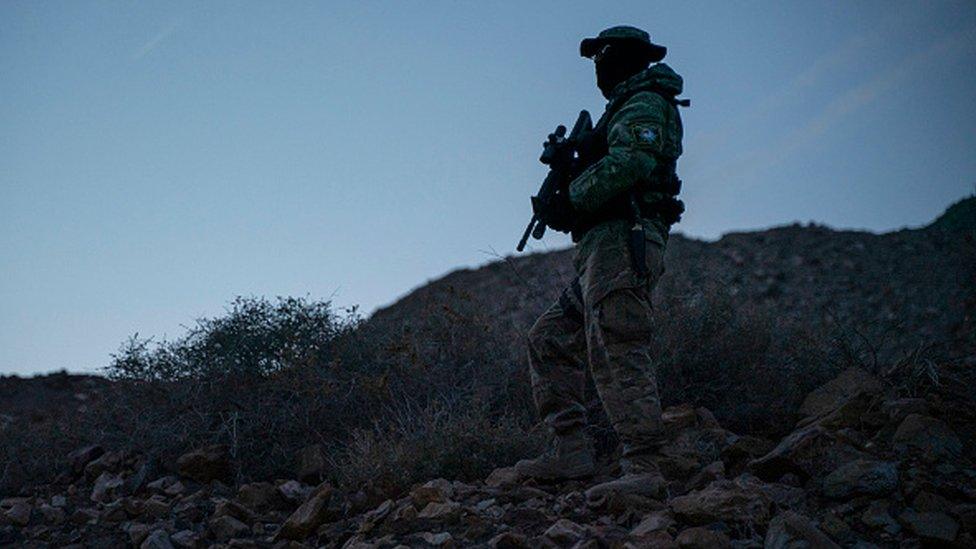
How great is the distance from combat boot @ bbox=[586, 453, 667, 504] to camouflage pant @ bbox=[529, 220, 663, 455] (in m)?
0.10

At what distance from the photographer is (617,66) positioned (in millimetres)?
4297

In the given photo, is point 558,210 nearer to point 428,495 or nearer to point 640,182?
A: point 640,182

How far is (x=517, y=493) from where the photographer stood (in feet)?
12.6

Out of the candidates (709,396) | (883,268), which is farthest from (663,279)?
(883,268)

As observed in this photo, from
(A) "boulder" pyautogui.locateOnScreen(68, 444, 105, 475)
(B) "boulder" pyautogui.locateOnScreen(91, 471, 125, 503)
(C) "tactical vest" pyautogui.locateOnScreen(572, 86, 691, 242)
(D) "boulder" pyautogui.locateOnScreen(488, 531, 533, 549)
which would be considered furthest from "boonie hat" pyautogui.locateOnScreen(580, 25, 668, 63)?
(A) "boulder" pyautogui.locateOnScreen(68, 444, 105, 475)

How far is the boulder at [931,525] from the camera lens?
2.97 meters

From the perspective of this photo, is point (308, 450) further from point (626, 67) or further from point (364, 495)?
point (626, 67)

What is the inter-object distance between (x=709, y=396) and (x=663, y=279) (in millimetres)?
1724

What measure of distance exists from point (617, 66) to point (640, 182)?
66 cm

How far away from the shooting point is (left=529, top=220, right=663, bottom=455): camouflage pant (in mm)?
3889

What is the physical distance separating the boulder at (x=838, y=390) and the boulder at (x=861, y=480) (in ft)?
4.90

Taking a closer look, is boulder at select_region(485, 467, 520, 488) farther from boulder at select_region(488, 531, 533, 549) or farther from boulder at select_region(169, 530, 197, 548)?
boulder at select_region(169, 530, 197, 548)

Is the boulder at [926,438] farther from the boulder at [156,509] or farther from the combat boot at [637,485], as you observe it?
the boulder at [156,509]

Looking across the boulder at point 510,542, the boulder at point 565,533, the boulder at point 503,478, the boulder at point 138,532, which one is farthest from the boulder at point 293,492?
the boulder at point 565,533
